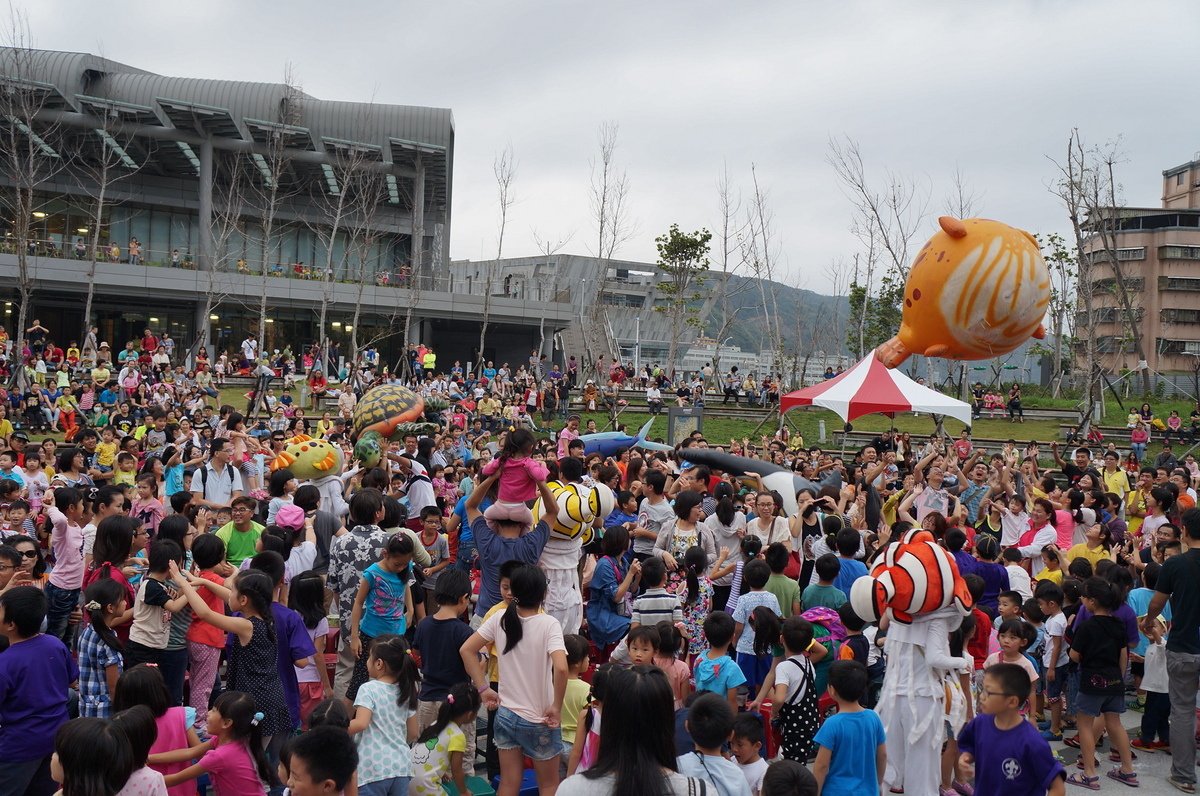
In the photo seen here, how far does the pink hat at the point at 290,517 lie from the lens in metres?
6.69

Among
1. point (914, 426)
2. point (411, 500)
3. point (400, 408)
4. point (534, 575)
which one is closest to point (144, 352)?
point (400, 408)

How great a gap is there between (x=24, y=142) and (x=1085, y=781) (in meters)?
36.3

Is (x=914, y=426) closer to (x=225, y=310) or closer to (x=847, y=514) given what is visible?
(x=847, y=514)

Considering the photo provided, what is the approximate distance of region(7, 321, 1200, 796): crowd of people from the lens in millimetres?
4121

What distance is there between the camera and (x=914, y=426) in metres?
28.0

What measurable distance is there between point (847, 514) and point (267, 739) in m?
6.78

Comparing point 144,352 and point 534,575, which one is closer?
point 534,575

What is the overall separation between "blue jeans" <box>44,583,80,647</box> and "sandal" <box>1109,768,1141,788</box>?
7.36m

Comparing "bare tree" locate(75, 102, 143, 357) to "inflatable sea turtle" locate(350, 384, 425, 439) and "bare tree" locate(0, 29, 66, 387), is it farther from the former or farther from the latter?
"inflatable sea turtle" locate(350, 384, 425, 439)

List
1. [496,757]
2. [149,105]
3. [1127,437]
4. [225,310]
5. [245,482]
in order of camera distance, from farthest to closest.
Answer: [225,310] < [149,105] < [1127,437] < [245,482] < [496,757]

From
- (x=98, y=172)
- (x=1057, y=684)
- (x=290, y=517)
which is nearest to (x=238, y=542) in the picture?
(x=290, y=517)

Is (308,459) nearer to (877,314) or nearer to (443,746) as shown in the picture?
(443,746)

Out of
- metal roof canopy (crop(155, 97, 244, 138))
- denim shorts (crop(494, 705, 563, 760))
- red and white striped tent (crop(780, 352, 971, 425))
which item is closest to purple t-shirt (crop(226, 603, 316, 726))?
denim shorts (crop(494, 705, 563, 760))

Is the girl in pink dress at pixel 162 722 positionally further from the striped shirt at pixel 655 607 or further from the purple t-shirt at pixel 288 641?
the striped shirt at pixel 655 607
